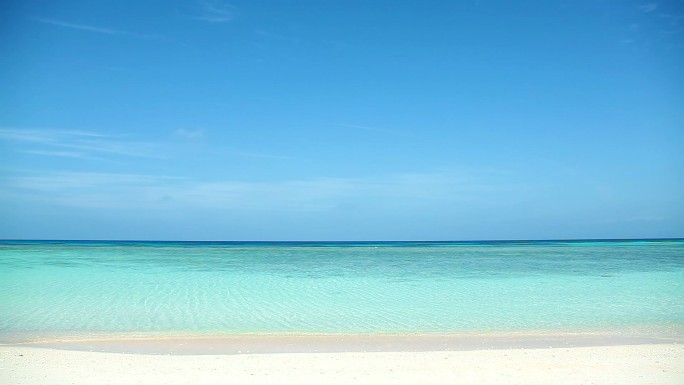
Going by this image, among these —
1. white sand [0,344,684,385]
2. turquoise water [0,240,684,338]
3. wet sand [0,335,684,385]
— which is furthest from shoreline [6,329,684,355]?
white sand [0,344,684,385]

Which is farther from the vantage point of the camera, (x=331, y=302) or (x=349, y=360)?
(x=331, y=302)

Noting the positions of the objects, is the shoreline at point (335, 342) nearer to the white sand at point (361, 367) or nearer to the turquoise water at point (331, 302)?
the turquoise water at point (331, 302)

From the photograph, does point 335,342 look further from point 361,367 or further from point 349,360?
point 361,367

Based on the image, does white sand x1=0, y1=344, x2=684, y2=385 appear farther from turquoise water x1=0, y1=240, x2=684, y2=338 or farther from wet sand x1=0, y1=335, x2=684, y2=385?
turquoise water x1=0, y1=240, x2=684, y2=338

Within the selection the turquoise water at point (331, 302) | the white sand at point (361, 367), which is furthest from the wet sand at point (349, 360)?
the turquoise water at point (331, 302)

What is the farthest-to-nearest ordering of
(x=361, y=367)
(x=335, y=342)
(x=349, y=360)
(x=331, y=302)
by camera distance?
1. (x=331, y=302)
2. (x=335, y=342)
3. (x=349, y=360)
4. (x=361, y=367)

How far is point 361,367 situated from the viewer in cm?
612

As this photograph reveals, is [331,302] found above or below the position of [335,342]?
above

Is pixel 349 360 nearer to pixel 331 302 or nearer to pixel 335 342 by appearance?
pixel 335 342

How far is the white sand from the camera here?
5.54 meters

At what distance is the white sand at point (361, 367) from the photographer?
5539mm

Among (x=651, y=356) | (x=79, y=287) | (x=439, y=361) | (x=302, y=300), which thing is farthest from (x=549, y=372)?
(x=79, y=287)

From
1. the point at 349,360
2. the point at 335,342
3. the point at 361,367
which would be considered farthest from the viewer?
the point at 335,342

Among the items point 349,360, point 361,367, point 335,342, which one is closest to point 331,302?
point 335,342
